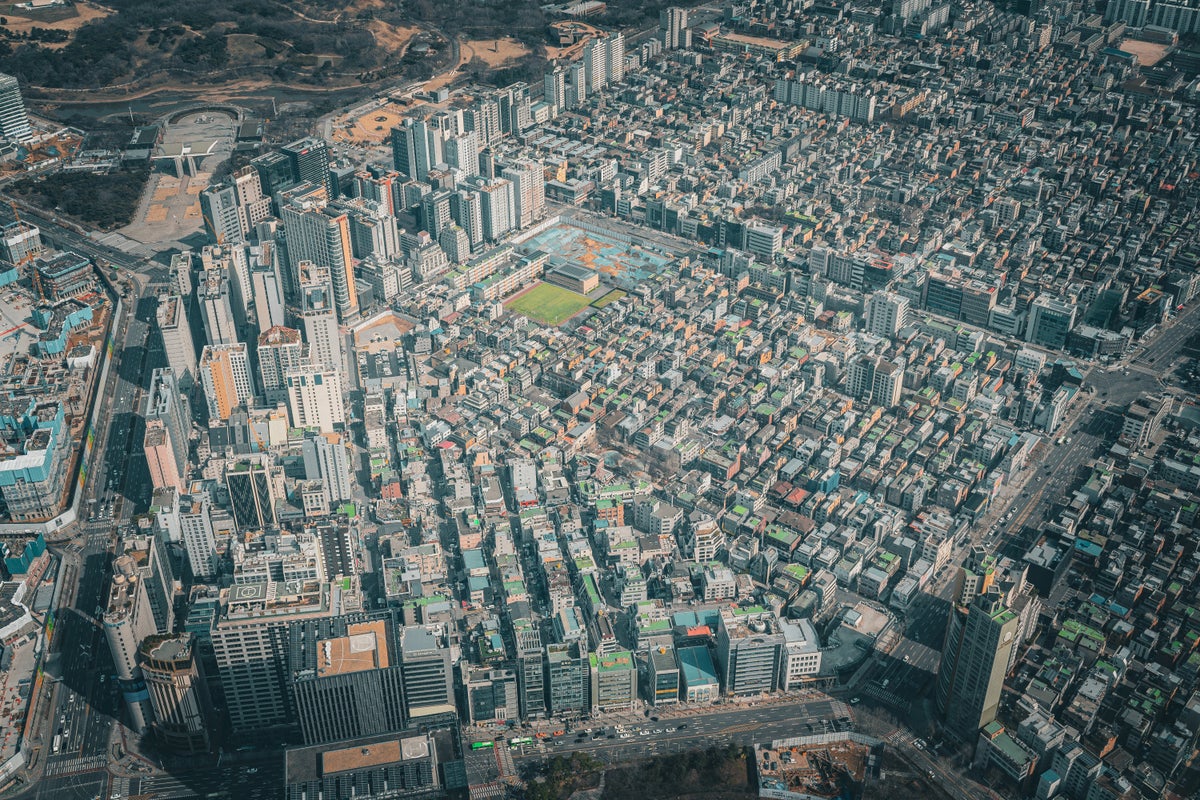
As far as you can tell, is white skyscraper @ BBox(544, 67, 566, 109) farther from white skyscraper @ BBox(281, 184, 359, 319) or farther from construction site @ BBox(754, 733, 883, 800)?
construction site @ BBox(754, 733, 883, 800)

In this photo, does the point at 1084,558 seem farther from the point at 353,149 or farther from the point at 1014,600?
the point at 353,149

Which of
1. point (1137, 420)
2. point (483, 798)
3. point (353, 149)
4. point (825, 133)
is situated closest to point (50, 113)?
point (353, 149)

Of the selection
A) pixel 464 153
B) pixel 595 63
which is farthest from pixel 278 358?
pixel 595 63

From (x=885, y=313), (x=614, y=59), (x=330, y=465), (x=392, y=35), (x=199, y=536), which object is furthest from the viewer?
(x=392, y=35)

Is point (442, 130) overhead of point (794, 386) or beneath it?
overhead

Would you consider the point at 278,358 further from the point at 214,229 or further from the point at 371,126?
the point at 371,126

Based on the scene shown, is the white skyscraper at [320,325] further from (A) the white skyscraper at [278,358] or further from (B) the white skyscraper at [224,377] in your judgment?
(B) the white skyscraper at [224,377]
